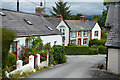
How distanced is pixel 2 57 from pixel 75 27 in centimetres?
3557

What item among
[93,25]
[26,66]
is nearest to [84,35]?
[93,25]

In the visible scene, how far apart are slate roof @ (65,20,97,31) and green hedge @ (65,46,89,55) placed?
856 centimetres

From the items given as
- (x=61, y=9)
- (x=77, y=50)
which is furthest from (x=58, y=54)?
(x=61, y=9)

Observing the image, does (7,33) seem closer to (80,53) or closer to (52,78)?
(52,78)

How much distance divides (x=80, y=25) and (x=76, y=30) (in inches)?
145

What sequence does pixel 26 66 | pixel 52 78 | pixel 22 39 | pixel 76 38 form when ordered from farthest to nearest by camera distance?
pixel 76 38
pixel 22 39
pixel 26 66
pixel 52 78

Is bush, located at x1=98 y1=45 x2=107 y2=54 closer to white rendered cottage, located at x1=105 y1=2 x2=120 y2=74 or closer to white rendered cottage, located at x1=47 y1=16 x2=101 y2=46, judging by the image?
white rendered cottage, located at x1=47 y1=16 x2=101 y2=46

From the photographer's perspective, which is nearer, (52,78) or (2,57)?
(2,57)

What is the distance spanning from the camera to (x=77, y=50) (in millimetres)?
29375

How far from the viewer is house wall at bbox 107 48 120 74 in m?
11.6

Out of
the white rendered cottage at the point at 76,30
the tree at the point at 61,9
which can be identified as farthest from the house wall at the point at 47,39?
the tree at the point at 61,9

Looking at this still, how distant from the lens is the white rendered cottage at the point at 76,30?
35.6 metres

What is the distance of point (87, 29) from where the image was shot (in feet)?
132

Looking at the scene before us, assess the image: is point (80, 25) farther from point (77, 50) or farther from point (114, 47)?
point (114, 47)
